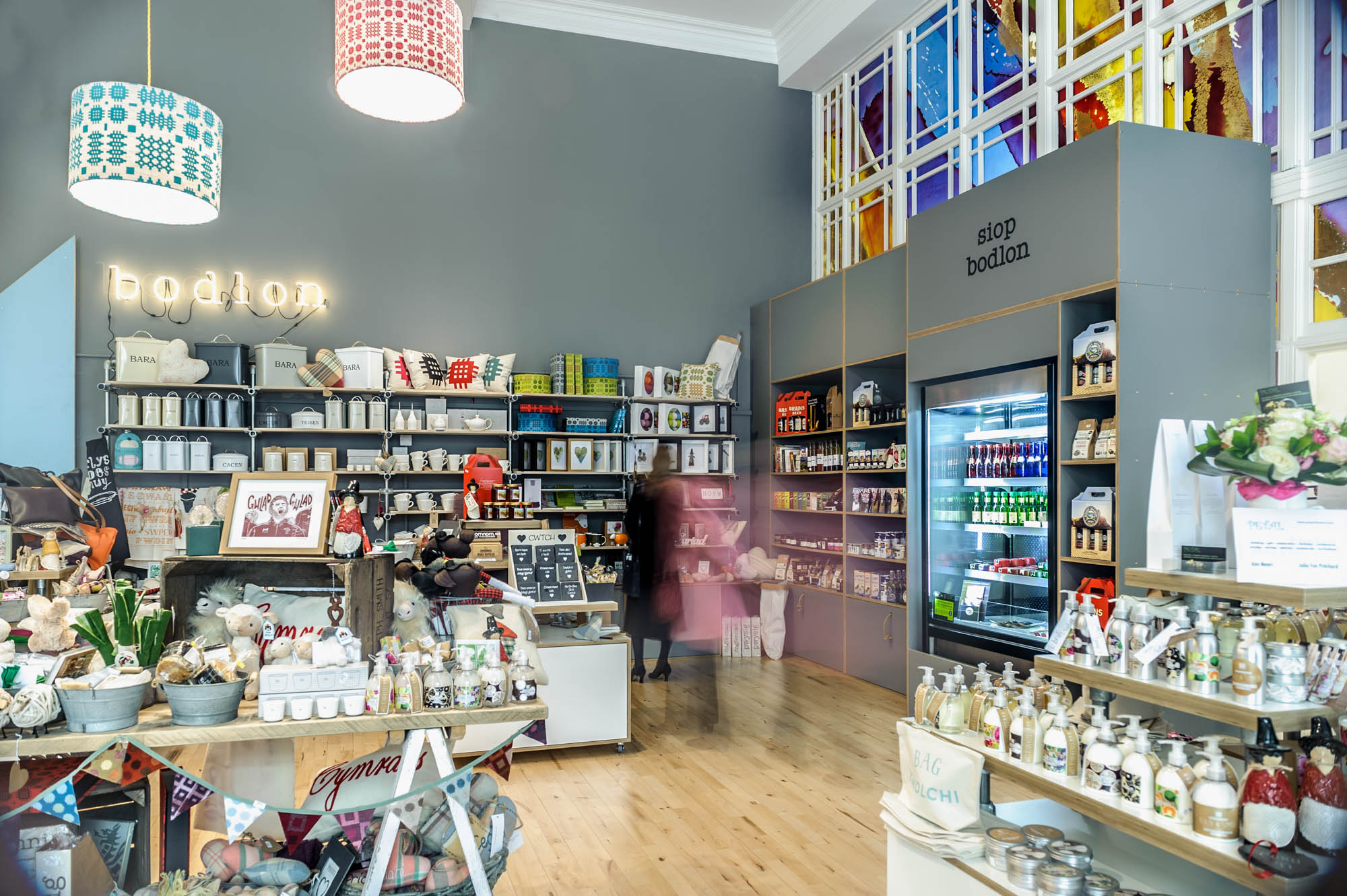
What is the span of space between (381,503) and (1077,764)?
220 inches

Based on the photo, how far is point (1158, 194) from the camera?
4.09 metres

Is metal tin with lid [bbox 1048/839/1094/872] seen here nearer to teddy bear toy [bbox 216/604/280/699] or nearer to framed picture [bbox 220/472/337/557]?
teddy bear toy [bbox 216/604/280/699]

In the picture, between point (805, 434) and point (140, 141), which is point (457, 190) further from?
point (140, 141)

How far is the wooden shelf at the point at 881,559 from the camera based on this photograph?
6043 mm

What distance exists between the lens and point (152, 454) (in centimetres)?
626

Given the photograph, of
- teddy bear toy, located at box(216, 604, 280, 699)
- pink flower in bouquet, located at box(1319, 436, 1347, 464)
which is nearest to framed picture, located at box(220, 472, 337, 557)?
teddy bear toy, located at box(216, 604, 280, 699)

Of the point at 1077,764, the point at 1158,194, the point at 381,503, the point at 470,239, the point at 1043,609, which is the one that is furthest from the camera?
the point at 470,239

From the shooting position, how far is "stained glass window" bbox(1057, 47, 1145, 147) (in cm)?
486

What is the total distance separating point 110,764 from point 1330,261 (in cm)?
496

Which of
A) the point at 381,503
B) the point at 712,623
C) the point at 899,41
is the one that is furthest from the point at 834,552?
the point at 899,41

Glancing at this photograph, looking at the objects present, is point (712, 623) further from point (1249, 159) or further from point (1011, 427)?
point (1249, 159)

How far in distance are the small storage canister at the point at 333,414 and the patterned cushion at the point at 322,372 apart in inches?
4.4

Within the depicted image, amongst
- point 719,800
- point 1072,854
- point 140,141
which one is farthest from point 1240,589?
point 140,141

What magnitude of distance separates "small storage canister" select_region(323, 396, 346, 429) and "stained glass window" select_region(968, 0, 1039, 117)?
16.6ft
